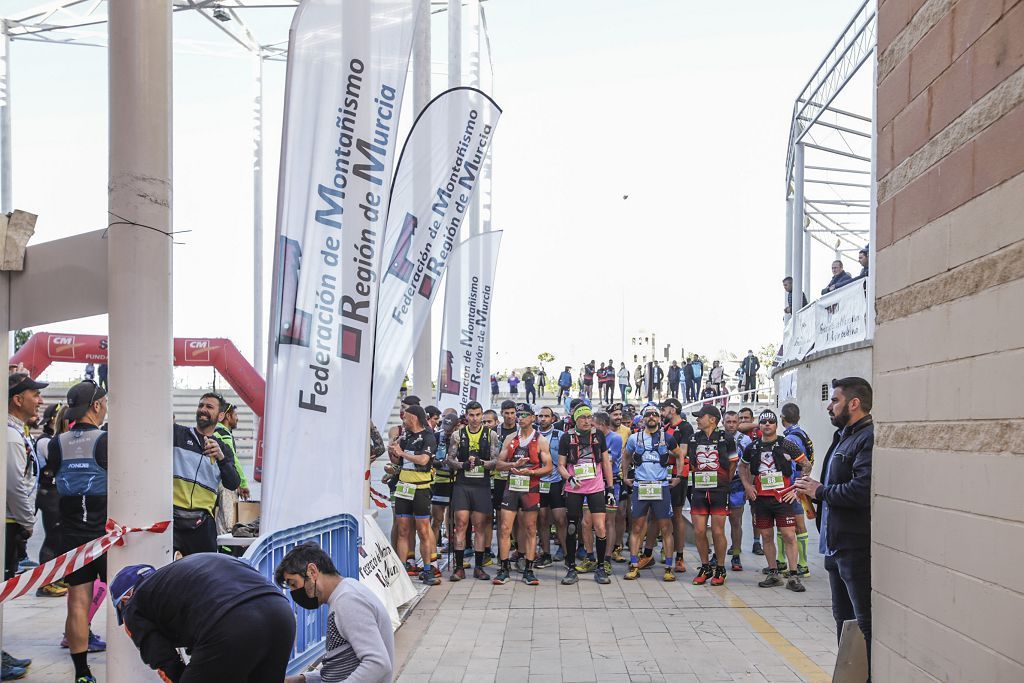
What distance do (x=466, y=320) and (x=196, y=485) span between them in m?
9.93

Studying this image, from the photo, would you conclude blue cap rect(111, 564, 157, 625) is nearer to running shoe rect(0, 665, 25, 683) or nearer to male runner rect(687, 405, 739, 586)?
running shoe rect(0, 665, 25, 683)

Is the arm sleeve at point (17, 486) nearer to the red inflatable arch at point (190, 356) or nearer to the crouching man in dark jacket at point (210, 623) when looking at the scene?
the crouching man in dark jacket at point (210, 623)

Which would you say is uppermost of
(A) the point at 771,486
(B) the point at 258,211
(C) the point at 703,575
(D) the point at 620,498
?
(B) the point at 258,211

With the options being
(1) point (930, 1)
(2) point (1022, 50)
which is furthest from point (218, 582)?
(1) point (930, 1)

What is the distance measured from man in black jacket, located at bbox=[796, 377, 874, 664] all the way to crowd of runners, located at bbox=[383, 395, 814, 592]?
4.69 metres

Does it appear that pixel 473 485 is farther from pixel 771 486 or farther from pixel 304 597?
pixel 304 597

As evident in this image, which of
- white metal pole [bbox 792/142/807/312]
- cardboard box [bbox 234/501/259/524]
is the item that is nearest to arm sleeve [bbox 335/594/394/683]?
cardboard box [bbox 234/501/259/524]

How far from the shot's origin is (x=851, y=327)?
17.6m

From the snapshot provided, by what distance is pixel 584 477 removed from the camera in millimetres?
10945

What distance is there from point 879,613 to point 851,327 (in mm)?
14160

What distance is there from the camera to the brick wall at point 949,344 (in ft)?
10.3

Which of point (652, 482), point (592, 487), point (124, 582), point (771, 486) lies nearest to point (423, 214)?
point (592, 487)

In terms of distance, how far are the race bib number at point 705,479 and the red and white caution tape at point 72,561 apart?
282 inches

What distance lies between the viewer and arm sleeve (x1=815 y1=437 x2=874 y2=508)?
17.1 ft
